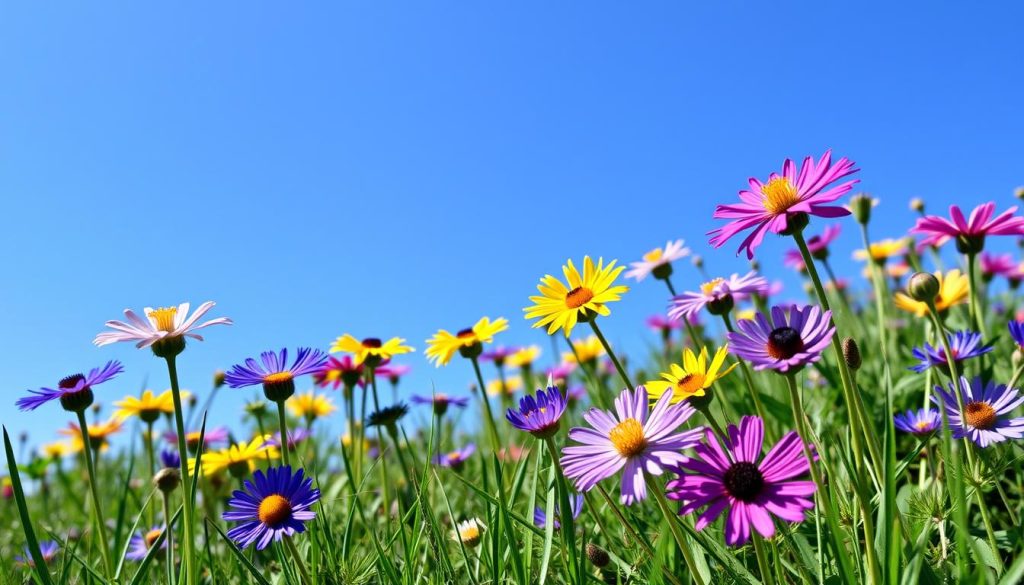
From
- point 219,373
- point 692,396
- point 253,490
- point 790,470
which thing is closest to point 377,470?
point 219,373

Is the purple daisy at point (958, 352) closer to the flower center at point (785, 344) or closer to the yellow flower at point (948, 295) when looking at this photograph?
the yellow flower at point (948, 295)

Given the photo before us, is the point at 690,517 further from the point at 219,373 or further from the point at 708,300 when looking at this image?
the point at 219,373

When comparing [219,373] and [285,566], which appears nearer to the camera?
[285,566]

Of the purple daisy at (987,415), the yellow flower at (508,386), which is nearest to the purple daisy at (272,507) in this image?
the purple daisy at (987,415)

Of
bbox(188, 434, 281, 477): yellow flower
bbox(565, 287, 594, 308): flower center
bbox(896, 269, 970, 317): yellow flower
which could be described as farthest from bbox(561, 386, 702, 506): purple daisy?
bbox(896, 269, 970, 317): yellow flower

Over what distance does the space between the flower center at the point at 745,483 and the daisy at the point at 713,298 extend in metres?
0.61

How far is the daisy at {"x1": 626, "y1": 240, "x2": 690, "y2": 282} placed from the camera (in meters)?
2.32

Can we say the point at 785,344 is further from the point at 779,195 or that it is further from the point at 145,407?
the point at 145,407

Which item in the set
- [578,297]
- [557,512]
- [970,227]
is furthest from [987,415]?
[557,512]

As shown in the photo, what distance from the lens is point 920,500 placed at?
149 centimetres

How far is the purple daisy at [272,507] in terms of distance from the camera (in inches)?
55.2

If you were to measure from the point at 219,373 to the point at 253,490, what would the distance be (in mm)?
2207

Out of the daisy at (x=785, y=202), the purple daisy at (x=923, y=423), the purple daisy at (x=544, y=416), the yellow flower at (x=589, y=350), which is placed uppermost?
the yellow flower at (x=589, y=350)

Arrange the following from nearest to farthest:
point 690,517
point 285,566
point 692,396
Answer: point 692,396 < point 285,566 < point 690,517
